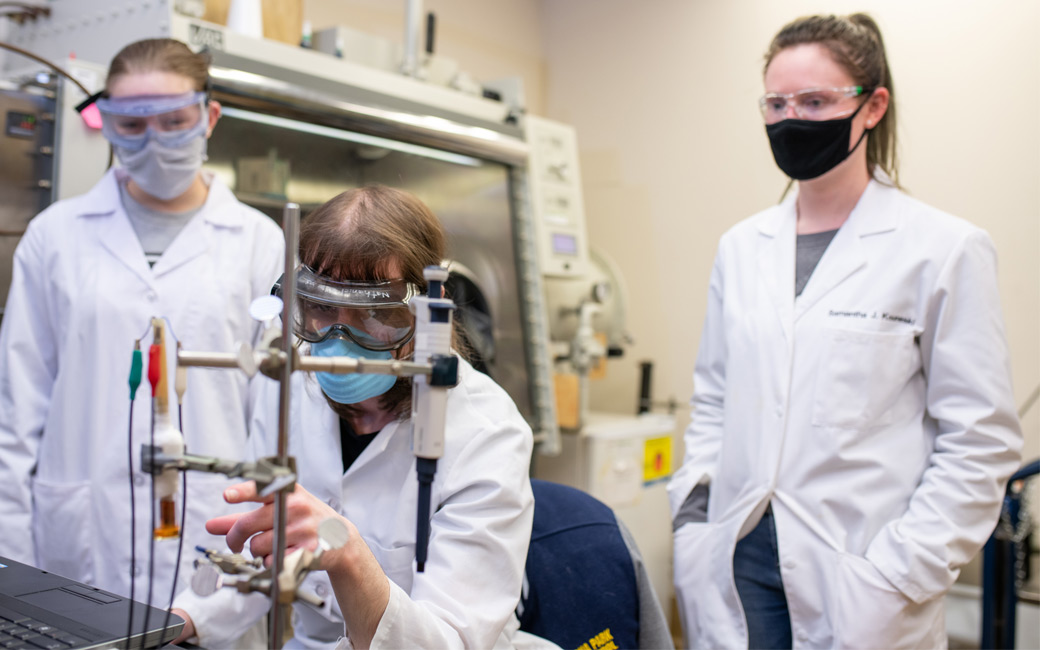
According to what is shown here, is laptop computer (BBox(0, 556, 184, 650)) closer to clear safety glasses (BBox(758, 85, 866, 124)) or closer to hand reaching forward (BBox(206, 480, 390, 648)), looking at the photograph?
hand reaching forward (BBox(206, 480, 390, 648))

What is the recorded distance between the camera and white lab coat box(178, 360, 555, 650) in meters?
0.93

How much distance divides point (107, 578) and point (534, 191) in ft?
5.90

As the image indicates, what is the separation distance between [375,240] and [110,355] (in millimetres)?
844

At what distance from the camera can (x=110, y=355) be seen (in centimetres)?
157

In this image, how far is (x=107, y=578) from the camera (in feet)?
5.16

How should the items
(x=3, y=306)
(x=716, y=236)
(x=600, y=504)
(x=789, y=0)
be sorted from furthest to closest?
1. (x=716, y=236)
2. (x=789, y=0)
3. (x=3, y=306)
4. (x=600, y=504)

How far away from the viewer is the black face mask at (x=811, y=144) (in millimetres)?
1528

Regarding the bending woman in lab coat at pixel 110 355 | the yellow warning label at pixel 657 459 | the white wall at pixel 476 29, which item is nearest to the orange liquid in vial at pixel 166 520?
the bending woman in lab coat at pixel 110 355

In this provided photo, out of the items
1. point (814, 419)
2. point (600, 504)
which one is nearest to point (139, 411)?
point (600, 504)

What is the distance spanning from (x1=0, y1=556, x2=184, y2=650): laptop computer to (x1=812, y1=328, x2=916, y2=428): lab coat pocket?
1.07 m

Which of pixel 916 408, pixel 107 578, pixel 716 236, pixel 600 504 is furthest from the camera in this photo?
pixel 716 236

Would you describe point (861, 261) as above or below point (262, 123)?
below

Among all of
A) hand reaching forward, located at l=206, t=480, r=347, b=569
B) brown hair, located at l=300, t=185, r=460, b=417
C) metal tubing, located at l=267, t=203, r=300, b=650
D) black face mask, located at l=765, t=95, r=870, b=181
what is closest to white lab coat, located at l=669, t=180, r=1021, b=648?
black face mask, located at l=765, t=95, r=870, b=181

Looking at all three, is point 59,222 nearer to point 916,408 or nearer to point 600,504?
point 600,504
